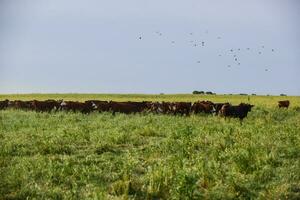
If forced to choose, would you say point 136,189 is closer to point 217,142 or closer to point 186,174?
point 186,174

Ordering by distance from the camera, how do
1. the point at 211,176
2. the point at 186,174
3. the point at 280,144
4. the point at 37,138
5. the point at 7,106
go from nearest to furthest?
the point at 186,174 → the point at 211,176 → the point at 280,144 → the point at 37,138 → the point at 7,106

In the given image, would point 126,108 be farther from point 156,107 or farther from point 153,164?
point 153,164

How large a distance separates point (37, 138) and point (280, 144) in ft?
24.0

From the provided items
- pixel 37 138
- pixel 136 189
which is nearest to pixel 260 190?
pixel 136 189

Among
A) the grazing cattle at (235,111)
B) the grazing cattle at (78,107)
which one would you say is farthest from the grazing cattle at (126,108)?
the grazing cattle at (235,111)

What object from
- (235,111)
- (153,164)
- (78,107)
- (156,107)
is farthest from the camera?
(78,107)

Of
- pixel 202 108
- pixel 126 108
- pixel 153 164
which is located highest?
pixel 202 108

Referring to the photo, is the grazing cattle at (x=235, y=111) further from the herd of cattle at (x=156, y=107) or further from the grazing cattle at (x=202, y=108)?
the grazing cattle at (x=202, y=108)

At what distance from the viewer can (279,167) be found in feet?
38.7

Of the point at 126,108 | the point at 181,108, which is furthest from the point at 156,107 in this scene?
the point at 181,108

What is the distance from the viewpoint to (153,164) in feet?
41.6

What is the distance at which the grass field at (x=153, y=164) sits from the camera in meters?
10.4

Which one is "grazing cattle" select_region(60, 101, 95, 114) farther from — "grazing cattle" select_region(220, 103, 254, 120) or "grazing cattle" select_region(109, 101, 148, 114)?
"grazing cattle" select_region(220, 103, 254, 120)

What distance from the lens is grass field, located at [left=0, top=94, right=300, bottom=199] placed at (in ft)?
34.2
